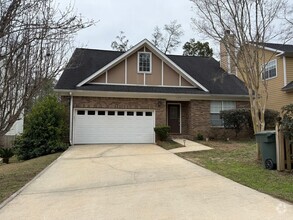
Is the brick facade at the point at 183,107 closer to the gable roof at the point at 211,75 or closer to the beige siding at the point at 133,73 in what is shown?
the gable roof at the point at 211,75

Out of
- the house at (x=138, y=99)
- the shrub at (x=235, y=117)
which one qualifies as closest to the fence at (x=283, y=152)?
the shrub at (x=235, y=117)

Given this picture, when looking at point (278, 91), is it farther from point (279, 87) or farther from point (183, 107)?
point (183, 107)

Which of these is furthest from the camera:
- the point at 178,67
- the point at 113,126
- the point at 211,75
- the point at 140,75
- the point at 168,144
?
the point at 211,75

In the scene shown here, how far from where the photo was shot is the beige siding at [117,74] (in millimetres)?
18875

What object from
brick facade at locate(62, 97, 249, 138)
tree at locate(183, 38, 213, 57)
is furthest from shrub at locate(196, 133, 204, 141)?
tree at locate(183, 38, 213, 57)

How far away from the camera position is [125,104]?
18.3 metres

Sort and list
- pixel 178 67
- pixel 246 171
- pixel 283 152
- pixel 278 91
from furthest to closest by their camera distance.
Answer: pixel 278 91, pixel 178 67, pixel 246 171, pixel 283 152

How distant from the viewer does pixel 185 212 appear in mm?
5484

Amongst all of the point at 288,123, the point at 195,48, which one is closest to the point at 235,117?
the point at 288,123

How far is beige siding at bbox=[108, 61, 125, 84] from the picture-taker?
18.9 metres

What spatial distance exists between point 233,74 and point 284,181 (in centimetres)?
1762

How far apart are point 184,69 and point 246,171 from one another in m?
14.4

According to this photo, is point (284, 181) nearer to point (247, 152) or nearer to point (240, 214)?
point (240, 214)

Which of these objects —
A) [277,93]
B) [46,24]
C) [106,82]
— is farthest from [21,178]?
[277,93]
